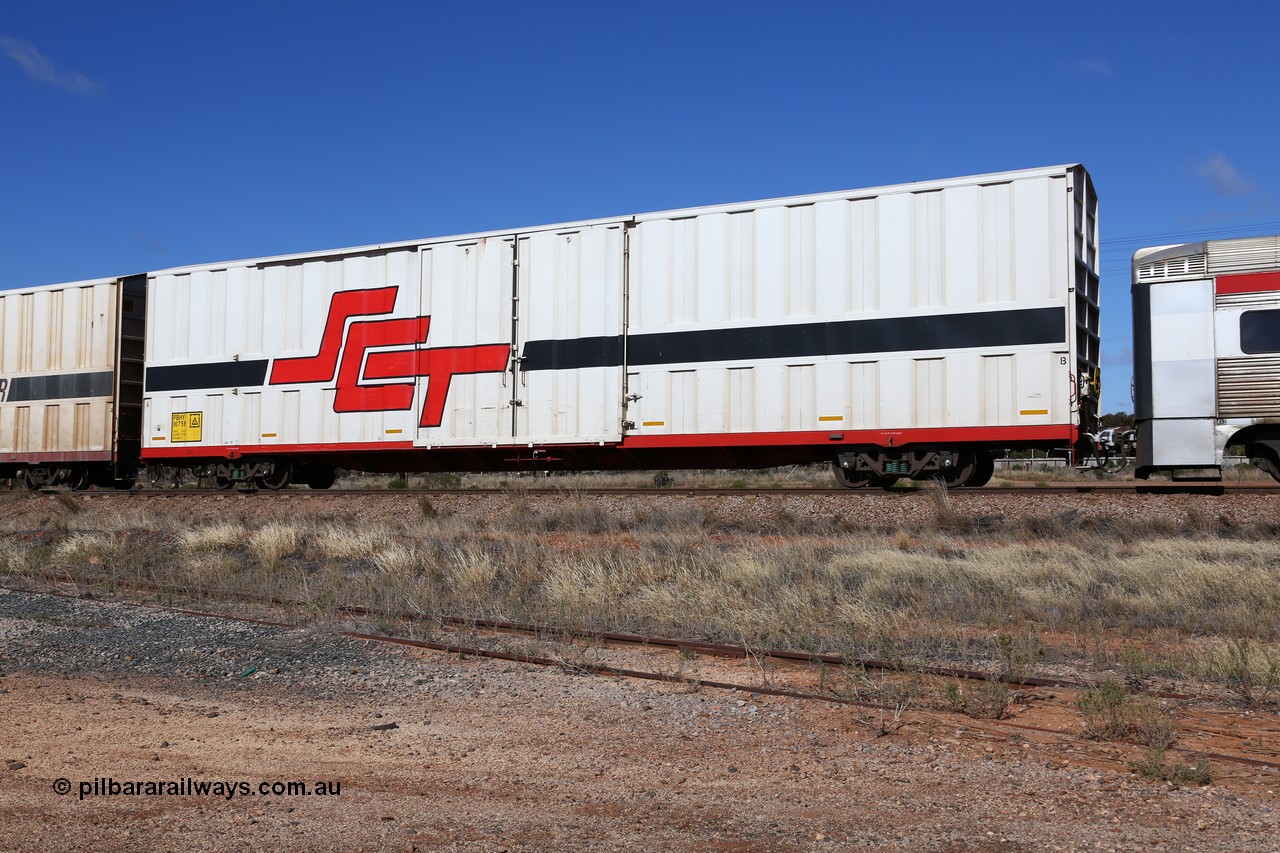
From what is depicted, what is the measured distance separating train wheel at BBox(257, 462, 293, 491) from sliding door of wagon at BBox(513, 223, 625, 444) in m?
5.37

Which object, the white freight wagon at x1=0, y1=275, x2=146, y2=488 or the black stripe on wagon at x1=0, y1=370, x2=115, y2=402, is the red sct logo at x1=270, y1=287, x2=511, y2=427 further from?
the black stripe on wagon at x1=0, y1=370, x2=115, y2=402

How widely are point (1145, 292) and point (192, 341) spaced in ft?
53.8

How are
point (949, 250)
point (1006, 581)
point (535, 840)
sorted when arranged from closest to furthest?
1. point (535, 840)
2. point (1006, 581)
3. point (949, 250)

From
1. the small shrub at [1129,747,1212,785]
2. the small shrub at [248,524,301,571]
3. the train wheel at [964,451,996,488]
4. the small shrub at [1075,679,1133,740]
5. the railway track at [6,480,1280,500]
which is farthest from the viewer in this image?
the train wheel at [964,451,996,488]

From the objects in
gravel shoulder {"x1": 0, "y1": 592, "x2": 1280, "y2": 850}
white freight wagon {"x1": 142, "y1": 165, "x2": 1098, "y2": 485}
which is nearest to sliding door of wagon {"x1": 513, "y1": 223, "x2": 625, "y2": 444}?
white freight wagon {"x1": 142, "y1": 165, "x2": 1098, "y2": 485}

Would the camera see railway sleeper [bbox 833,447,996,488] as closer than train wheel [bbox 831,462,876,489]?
Yes

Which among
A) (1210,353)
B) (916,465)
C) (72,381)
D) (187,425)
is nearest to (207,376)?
(187,425)

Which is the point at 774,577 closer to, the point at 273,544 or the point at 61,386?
the point at 273,544

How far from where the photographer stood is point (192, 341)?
741 inches

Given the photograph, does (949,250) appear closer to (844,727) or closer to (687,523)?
(687,523)

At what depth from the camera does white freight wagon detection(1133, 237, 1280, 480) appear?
12242mm

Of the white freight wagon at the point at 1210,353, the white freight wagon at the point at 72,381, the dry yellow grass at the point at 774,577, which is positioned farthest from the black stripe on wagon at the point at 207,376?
the white freight wagon at the point at 1210,353

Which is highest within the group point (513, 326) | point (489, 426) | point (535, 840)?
point (513, 326)

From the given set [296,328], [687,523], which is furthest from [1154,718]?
[296,328]
